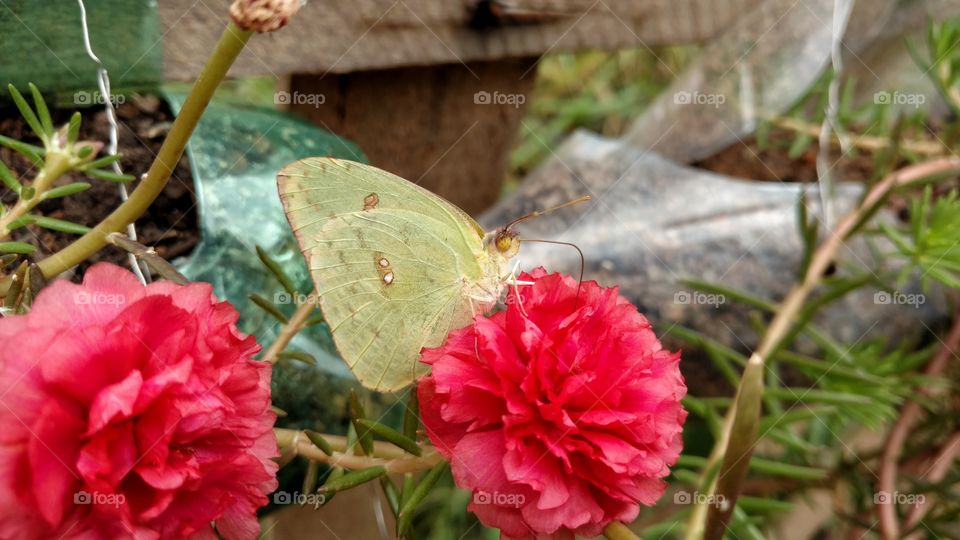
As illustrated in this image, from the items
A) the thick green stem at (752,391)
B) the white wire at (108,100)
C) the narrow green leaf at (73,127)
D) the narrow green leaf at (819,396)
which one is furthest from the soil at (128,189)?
the narrow green leaf at (819,396)

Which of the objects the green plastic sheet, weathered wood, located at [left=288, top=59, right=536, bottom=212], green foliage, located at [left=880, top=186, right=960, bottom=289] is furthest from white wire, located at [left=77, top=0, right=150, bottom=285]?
green foliage, located at [left=880, top=186, right=960, bottom=289]

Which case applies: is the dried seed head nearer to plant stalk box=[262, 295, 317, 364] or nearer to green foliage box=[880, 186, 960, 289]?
plant stalk box=[262, 295, 317, 364]

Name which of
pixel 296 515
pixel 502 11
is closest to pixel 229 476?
pixel 502 11

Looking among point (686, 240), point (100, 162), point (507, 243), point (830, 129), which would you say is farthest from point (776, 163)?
point (100, 162)

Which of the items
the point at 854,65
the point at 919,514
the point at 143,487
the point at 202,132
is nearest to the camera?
the point at 143,487

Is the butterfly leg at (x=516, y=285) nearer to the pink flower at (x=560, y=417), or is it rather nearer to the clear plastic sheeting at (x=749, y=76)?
the pink flower at (x=560, y=417)

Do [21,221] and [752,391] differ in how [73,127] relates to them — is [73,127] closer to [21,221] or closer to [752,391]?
[21,221]

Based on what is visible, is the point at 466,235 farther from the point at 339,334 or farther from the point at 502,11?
the point at 502,11
